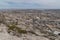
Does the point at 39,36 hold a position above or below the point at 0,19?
below

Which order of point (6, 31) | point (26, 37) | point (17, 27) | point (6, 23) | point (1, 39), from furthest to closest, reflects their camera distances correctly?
point (6, 23)
point (17, 27)
point (6, 31)
point (26, 37)
point (1, 39)

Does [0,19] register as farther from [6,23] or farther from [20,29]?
[20,29]

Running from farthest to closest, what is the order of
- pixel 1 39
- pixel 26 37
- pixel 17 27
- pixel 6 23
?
pixel 6 23 < pixel 17 27 < pixel 26 37 < pixel 1 39

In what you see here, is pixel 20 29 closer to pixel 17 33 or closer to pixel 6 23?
pixel 17 33

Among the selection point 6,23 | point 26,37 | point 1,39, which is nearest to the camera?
point 1,39

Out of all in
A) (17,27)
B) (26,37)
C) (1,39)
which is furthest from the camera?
(17,27)

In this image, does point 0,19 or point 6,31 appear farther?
point 0,19

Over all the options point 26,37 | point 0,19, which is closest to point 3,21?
point 0,19

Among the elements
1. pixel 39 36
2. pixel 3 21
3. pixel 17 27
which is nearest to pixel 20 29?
pixel 17 27

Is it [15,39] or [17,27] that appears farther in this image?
[17,27]
